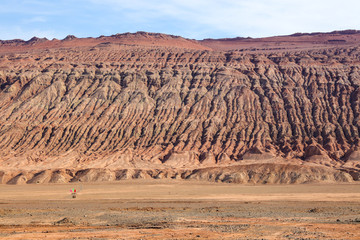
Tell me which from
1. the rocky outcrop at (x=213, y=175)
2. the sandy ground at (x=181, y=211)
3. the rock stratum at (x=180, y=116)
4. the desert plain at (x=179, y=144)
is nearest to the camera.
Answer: the sandy ground at (x=181, y=211)

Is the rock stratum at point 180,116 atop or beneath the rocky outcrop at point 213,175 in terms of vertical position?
atop

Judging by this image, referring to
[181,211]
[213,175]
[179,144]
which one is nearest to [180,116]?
[179,144]

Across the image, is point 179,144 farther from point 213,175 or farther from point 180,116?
point 213,175

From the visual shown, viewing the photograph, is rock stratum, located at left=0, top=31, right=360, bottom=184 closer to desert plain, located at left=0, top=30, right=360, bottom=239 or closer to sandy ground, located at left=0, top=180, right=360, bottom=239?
desert plain, located at left=0, top=30, right=360, bottom=239

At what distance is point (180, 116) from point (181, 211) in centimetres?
7130

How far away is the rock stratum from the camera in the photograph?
9425 centimetres

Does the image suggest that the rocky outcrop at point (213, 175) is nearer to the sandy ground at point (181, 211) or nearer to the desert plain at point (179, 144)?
the desert plain at point (179, 144)

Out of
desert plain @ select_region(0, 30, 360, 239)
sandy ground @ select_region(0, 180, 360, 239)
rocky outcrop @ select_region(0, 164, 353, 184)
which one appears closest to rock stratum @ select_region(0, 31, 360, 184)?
rocky outcrop @ select_region(0, 164, 353, 184)

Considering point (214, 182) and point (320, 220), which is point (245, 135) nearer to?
point (214, 182)

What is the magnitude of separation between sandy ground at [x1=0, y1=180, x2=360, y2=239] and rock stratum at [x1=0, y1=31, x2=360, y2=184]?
1363 cm

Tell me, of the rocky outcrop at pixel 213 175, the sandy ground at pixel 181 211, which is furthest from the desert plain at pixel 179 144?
the rocky outcrop at pixel 213 175

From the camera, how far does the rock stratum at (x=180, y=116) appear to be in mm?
94250

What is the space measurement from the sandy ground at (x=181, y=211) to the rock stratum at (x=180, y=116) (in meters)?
13.6

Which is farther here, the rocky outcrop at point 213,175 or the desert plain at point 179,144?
the rocky outcrop at point 213,175
